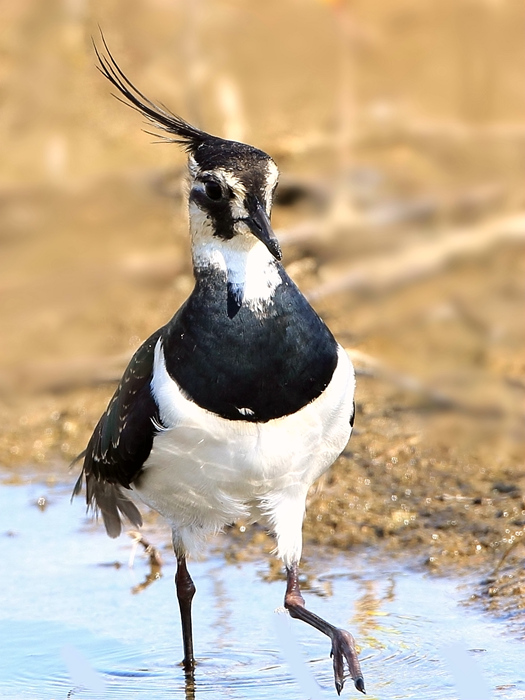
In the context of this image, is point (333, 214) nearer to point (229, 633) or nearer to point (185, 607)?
point (229, 633)

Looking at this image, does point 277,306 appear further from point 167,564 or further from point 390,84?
point 390,84

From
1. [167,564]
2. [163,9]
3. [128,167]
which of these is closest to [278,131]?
[128,167]

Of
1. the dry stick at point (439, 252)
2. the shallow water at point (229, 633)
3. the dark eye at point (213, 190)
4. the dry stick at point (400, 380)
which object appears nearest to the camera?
the dark eye at point (213, 190)

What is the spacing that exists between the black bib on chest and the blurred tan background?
174cm

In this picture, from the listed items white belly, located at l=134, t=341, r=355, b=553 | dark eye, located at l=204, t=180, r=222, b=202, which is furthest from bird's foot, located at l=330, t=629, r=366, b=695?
dark eye, located at l=204, t=180, r=222, b=202

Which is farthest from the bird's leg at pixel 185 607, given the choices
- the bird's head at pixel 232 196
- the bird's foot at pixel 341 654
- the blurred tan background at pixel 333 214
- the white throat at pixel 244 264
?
the bird's head at pixel 232 196

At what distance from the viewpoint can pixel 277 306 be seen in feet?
14.5

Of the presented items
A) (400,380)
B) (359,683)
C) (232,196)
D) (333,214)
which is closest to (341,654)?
(359,683)

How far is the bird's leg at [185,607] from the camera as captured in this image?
4984 millimetres

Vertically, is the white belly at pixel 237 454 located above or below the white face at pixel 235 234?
below

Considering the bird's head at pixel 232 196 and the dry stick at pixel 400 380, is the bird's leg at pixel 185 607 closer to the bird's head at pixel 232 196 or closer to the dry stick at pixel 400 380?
the bird's head at pixel 232 196

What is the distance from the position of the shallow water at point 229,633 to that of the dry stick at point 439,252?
3781 mm

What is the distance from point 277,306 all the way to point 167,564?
6.63 ft

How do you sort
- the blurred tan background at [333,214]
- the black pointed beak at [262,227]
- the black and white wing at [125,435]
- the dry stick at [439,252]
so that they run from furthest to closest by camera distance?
the dry stick at [439,252] < the blurred tan background at [333,214] < the black and white wing at [125,435] < the black pointed beak at [262,227]
